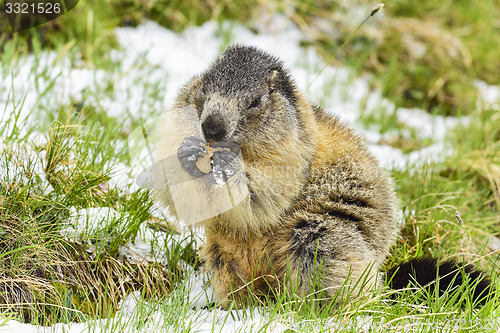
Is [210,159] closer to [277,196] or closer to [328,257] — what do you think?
[277,196]

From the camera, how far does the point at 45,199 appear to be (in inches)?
140

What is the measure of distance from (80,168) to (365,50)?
559cm

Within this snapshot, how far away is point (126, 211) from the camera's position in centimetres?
379

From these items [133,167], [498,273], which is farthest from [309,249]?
[133,167]

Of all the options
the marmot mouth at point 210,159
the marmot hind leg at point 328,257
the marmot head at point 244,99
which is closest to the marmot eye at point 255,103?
the marmot head at point 244,99

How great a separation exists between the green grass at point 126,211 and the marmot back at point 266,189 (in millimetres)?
212

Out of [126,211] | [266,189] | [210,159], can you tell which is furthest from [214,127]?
[126,211]

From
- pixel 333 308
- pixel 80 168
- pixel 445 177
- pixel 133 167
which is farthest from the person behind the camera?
pixel 445 177

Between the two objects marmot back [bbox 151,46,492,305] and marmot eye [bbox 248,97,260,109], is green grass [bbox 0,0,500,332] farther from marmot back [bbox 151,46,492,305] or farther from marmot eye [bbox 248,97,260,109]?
marmot eye [bbox 248,97,260,109]

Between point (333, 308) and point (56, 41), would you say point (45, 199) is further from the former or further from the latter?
point (56, 41)

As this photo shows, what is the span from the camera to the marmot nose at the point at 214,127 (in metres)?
3.25

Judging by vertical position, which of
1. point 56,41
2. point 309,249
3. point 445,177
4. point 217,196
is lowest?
point 445,177

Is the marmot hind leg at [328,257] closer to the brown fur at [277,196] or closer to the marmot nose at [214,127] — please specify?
the brown fur at [277,196]

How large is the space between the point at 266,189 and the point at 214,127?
539 mm
